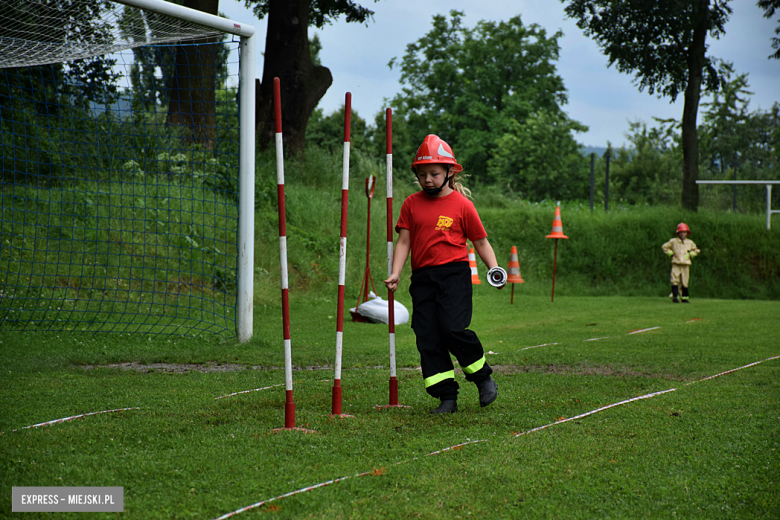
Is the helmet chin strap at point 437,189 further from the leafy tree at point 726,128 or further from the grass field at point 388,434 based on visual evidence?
the leafy tree at point 726,128

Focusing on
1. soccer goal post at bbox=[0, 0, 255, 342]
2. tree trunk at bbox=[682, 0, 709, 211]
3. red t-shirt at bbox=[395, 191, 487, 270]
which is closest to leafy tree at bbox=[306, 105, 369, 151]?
tree trunk at bbox=[682, 0, 709, 211]

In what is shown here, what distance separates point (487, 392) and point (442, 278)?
2.55ft

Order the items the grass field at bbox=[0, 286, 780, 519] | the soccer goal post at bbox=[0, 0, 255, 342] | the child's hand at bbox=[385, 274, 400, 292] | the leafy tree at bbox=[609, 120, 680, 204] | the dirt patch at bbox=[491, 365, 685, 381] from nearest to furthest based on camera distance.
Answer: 1. the grass field at bbox=[0, 286, 780, 519]
2. the child's hand at bbox=[385, 274, 400, 292]
3. the dirt patch at bbox=[491, 365, 685, 381]
4. the soccer goal post at bbox=[0, 0, 255, 342]
5. the leafy tree at bbox=[609, 120, 680, 204]

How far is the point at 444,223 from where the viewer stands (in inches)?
165

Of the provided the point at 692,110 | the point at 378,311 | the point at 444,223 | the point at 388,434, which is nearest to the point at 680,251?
the point at 692,110

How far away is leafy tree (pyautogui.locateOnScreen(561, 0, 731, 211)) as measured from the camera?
58.5 ft

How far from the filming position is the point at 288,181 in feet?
49.5

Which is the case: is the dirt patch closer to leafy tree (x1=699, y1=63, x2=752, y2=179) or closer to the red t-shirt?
the red t-shirt

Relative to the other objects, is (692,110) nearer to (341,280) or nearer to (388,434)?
(341,280)

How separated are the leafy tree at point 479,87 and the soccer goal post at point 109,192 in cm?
2852

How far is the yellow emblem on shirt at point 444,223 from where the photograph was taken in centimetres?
419

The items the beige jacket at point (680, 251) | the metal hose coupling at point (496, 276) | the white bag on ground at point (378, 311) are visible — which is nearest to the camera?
the metal hose coupling at point (496, 276)

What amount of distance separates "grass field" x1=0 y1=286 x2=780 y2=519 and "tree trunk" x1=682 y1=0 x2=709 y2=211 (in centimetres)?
1247

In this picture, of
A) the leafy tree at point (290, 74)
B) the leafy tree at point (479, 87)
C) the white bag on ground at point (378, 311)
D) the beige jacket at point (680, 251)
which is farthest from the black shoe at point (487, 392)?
the leafy tree at point (479, 87)
